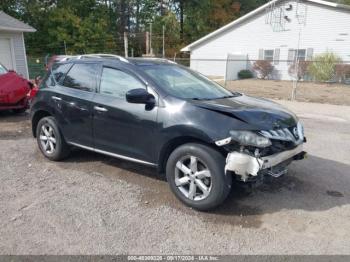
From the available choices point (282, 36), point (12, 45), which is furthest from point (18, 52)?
point (282, 36)

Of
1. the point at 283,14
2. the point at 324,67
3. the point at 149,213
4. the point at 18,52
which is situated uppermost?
the point at 283,14

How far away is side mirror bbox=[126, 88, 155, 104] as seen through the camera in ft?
12.9

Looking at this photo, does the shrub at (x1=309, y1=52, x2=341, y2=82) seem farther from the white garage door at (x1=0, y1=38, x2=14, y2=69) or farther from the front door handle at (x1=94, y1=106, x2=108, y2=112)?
the front door handle at (x1=94, y1=106, x2=108, y2=112)

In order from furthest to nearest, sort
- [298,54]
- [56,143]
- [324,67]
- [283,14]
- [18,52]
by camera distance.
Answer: [283,14] < [298,54] < [324,67] < [18,52] < [56,143]

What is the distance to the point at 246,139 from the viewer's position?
11.4 feet

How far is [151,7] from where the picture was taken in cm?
4250

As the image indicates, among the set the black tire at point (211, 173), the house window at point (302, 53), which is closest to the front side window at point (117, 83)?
the black tire at point (211, 173)

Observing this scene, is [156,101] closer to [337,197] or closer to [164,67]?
[164,67]

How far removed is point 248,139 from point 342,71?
21.0 m

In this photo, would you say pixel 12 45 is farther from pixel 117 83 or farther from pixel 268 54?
pixel 268 54

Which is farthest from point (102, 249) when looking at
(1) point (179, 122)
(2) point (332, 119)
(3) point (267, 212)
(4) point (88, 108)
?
(2) point (332, 119)

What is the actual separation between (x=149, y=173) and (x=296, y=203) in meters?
2.06

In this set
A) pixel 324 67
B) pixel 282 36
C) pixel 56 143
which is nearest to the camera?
pixel 56 143

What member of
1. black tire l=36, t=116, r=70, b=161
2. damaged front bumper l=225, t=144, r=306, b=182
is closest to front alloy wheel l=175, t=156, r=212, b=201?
damaged front bumper l=225, t=144, r=306, b=182
